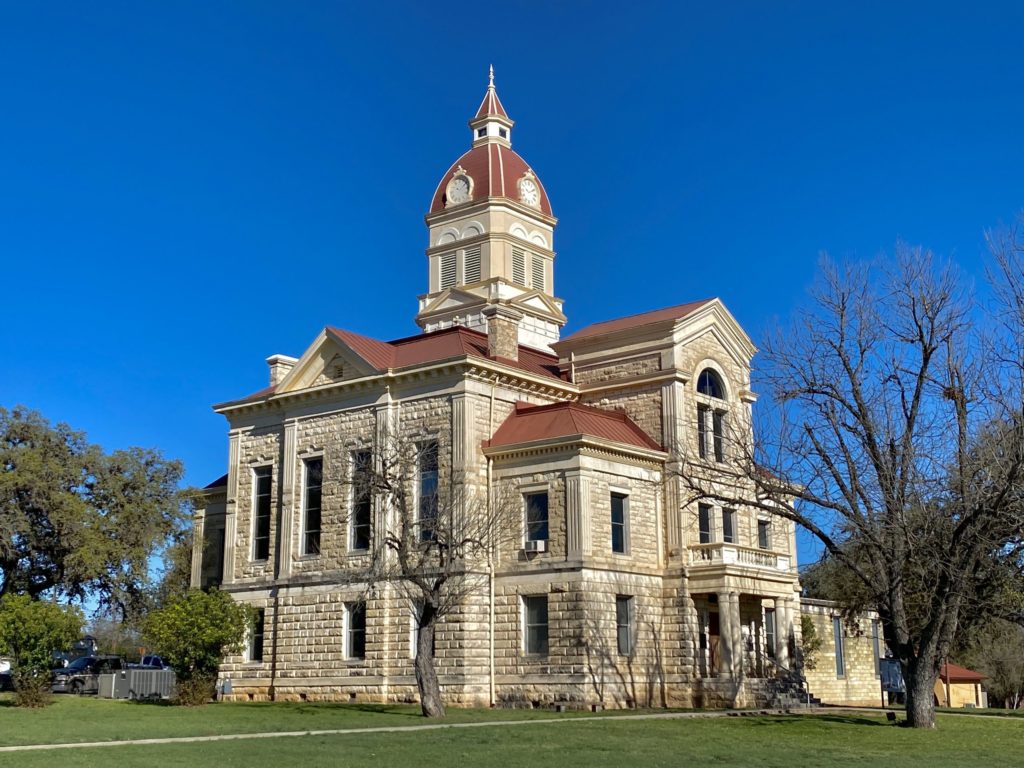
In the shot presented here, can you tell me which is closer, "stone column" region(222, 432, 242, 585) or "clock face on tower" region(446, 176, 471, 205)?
"stone column" region(222, 432, 242, 585)

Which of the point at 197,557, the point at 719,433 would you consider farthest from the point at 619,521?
the point at 197,557

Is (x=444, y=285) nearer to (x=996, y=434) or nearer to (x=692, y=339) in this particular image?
(x=692, y=339)

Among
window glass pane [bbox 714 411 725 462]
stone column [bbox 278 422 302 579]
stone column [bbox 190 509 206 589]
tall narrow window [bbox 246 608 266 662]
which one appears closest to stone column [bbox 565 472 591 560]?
window glass pane [bbox 714 411 725 462]

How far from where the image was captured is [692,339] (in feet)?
135

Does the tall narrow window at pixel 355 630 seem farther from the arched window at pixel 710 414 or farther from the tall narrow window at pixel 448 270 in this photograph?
the tall narrow window at pixel 448 270

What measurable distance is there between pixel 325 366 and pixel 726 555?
612 inches

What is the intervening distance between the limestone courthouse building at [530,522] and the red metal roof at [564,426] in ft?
0.30

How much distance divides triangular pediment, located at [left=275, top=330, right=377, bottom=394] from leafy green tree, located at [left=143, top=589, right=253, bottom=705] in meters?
8.70

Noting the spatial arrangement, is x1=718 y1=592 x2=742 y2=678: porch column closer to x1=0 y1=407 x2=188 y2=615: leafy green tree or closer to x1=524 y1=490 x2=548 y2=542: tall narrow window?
x1=524 y1=490 x2=548 y2=542: tall narrow window

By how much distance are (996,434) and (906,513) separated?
9.51 ft

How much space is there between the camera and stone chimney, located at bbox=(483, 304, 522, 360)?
136 ft

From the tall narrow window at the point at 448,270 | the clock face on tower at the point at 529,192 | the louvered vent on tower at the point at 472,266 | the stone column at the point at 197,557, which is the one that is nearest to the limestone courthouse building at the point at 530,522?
the stone column at the point at 197,557

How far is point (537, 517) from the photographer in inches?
1469

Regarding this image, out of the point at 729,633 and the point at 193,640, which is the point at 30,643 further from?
the point at 729,633
